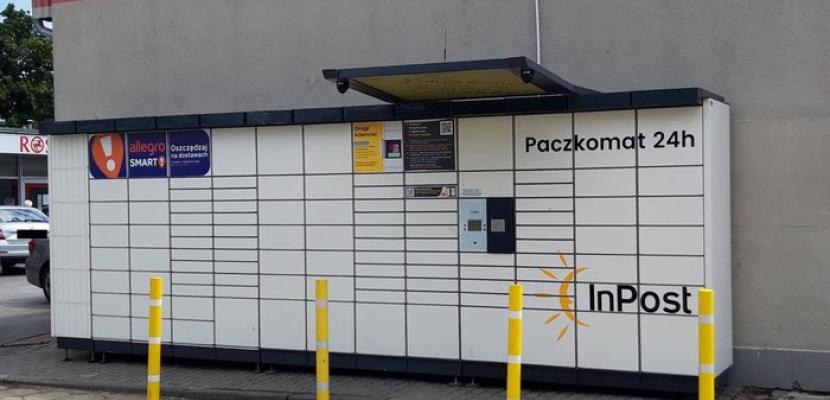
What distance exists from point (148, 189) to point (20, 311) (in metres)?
6.44

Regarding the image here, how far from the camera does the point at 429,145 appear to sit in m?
7.93

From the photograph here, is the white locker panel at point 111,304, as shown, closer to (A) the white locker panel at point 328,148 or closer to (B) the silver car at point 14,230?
(A) the white locker panel at point 328,148

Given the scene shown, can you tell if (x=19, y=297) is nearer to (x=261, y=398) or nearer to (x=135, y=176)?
(x=135, y=176)

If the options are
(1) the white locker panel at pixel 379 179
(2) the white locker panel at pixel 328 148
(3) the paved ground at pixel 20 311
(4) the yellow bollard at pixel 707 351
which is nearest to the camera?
(4) the yellow bollard at pixel 707 351

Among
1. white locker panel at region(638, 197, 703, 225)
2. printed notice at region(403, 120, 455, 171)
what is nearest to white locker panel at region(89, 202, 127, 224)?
printed notice at region(403, 120, 455, 171)

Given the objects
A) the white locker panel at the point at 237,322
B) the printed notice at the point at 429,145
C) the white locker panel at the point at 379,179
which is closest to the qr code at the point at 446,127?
the printed notice at the point at 429,145

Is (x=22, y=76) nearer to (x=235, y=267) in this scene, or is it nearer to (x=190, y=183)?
(x=190, y=183)

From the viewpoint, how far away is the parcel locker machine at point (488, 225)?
7637 mm

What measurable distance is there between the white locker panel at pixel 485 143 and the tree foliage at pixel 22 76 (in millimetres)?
42270

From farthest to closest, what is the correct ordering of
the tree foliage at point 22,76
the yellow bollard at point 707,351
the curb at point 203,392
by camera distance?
the tree foliage at point 22,76 → the curb at point 203,392 → the yellow bollard at point 707,351

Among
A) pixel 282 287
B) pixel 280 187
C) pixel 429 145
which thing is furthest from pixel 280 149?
pixel 429 145

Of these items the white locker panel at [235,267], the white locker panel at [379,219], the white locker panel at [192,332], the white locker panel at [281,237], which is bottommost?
the white locker panel at [192,332]

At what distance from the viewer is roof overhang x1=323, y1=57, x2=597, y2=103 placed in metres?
6.48

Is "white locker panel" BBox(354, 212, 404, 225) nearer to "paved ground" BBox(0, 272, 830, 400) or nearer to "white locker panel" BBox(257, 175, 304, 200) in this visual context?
"white locker panel" BBox(257, 175, 304, 200)
